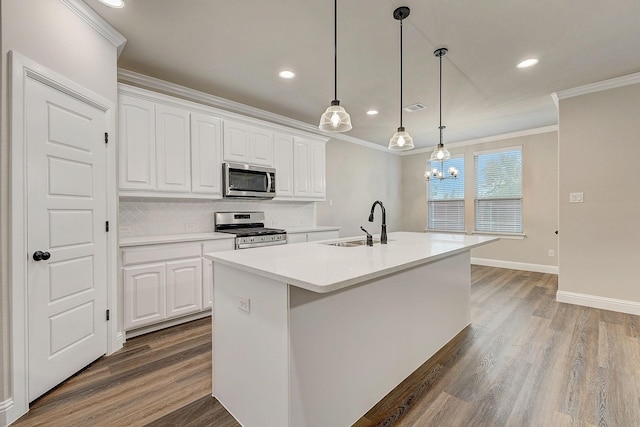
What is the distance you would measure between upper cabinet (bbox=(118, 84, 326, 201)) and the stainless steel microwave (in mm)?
89

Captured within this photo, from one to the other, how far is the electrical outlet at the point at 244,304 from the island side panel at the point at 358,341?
34cm

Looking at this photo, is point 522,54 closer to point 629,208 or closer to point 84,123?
point 629,208

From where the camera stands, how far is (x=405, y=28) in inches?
93.4

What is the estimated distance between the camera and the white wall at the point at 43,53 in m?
1.64

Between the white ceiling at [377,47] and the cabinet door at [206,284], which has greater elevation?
the white ceiling at [377,47]

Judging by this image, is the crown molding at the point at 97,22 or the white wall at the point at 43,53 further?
the crown molding at the point at 97,22

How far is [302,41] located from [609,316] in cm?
440

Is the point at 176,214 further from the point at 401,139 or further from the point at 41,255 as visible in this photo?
the point at 401,139

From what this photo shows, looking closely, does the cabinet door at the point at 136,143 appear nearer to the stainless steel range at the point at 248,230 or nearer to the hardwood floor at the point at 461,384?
the stainless steel range at the point at 248,230

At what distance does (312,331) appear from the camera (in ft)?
4.63

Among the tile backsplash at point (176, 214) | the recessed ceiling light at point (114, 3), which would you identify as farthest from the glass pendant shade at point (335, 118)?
A: the tile backsplash at point (176, 214)

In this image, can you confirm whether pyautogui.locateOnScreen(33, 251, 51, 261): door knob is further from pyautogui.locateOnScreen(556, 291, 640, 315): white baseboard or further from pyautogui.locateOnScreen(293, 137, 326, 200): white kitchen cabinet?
pyautogui.locateOnScreen(556, 291, 640, 315): white baseboard

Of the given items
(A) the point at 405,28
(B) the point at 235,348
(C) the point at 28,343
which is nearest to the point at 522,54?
(A) the point at 405,28

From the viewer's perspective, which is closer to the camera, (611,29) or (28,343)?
(28,343)
